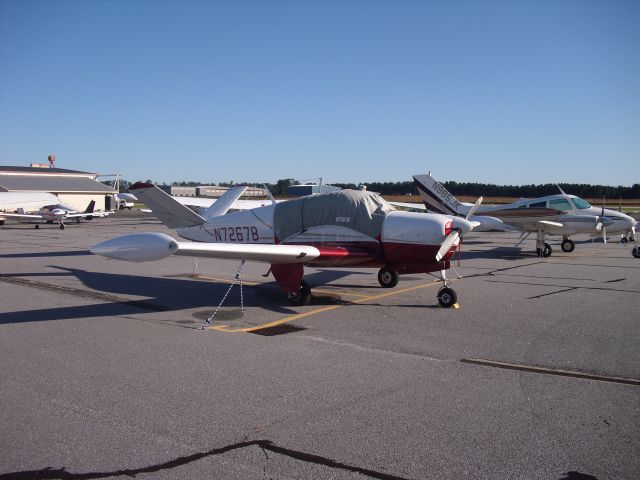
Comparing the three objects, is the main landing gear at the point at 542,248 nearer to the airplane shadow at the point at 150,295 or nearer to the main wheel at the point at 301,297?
the airplane shadow at the point at 150,295

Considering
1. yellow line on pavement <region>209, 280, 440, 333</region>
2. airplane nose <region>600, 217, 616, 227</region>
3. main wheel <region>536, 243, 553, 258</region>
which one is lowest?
yellow line on pavement <region>209, 280, 440, 333</region>

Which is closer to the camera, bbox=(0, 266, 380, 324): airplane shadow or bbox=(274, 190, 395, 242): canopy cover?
bbox=(0, 266, 380, 324): airplane shadow

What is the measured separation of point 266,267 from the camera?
1683 cm

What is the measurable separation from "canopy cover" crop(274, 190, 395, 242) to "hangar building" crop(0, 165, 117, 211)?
192 ft

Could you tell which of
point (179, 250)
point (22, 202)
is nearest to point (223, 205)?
point (179, 250)

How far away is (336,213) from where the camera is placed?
36.2 feet

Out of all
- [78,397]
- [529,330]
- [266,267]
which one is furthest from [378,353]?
[266,267]

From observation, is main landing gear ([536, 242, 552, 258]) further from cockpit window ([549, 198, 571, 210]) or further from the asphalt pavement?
the asphalt pavement

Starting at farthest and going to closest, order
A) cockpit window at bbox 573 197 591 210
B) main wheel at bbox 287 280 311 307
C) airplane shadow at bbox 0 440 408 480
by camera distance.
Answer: cockpit window at bbox 573 197 591 210, main wheel at bbox 287 280 311 307, airplane shadow at bbox 0 440 408 480

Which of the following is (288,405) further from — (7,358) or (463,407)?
(7,358)

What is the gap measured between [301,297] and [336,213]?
1.94m

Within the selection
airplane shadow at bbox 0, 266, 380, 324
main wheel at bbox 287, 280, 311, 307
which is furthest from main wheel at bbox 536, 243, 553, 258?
main wheel at bbox 287, 280, 311, 307

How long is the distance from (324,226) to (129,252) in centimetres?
473

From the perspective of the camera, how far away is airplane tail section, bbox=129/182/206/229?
1384cm
